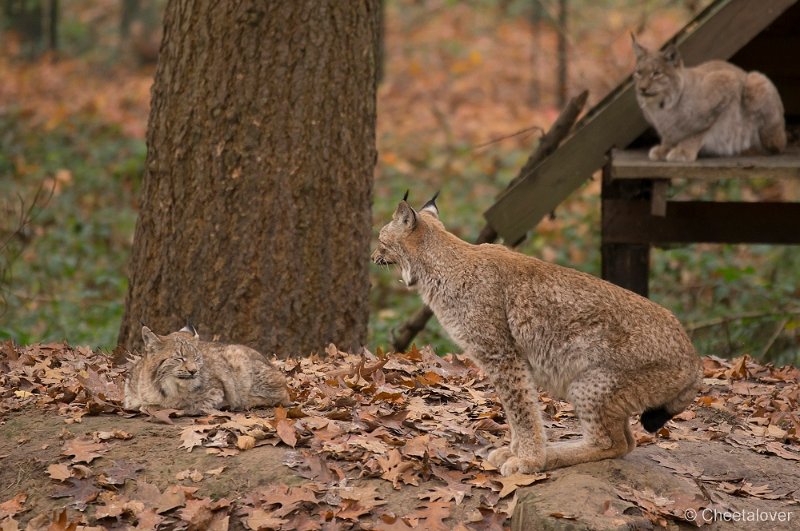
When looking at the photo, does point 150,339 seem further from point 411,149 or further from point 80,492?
point 411,149

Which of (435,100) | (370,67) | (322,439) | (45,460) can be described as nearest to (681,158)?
(370,67)

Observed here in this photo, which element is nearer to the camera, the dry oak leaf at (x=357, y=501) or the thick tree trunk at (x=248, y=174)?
the dry oak leaf at (x=357, y=501)

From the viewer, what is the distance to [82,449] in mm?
5637

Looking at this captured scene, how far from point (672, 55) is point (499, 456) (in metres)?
4.98

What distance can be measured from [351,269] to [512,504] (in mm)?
3712

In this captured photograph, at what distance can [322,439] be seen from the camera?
5746mm

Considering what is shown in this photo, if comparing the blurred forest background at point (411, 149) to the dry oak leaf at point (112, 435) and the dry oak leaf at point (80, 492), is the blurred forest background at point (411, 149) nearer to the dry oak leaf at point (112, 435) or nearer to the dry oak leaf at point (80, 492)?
the dry oak leaf at point (112, 435)

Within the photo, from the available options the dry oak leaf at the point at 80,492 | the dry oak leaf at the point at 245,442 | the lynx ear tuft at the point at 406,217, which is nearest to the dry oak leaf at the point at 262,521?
the dry oak leaf at the point at 245,442

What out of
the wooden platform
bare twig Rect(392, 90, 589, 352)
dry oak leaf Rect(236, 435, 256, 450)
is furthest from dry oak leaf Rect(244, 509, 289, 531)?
the wooden platform

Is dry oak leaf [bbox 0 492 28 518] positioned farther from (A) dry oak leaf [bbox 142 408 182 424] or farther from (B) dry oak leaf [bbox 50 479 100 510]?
(A) dry oak leaf [bbox 142 408 182 424]

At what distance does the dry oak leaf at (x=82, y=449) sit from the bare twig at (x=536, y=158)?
13.9ft

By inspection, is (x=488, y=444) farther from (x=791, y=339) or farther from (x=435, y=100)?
(x=435, y=100)

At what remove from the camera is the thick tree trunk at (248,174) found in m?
8.21

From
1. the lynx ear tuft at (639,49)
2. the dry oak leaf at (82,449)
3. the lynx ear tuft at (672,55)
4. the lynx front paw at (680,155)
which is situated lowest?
the dry oak leaf at (82,449)
